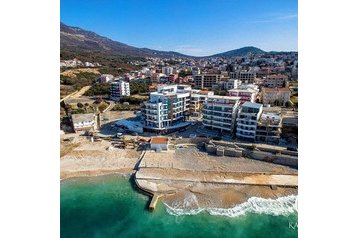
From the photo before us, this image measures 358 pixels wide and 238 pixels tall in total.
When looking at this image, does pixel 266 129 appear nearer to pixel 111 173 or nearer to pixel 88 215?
pixel 111 173

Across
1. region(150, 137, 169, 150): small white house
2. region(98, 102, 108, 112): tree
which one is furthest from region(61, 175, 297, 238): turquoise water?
region(98, 102, 108, 112): tree

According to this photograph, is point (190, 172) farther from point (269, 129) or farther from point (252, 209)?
point (269, 129)

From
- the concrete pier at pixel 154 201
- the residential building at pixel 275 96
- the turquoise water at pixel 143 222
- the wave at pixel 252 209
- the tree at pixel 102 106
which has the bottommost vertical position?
the turquoise water at pixel 143 222

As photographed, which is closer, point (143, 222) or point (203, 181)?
point (143, 222)

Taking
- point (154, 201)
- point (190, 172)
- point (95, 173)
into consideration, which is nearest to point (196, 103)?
point (190, 172)

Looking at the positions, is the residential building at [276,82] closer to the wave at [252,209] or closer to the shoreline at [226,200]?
the shoreline at [226,200]

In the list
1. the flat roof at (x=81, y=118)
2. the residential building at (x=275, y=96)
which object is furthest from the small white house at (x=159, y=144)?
the residential building at (x=275, y=96)
